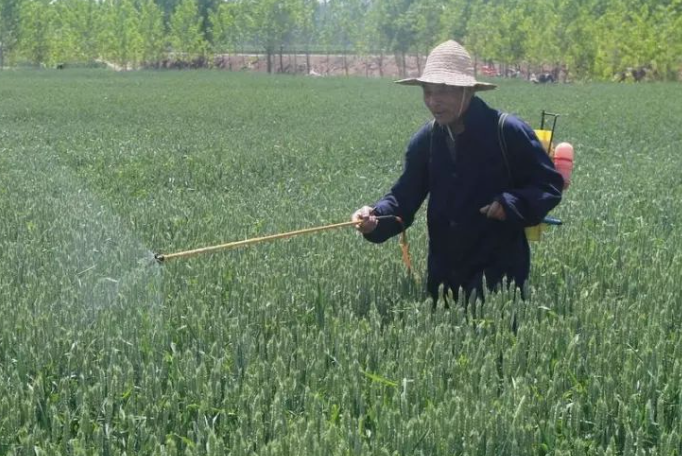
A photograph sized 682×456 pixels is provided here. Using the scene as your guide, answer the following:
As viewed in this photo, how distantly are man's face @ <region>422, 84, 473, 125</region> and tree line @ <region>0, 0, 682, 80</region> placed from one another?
191 feet

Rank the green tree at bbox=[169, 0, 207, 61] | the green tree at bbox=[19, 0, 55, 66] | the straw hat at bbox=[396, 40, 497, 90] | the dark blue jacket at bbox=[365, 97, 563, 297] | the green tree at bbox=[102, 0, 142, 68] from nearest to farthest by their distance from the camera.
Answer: the straw hat at bbox=[396, 40, 497, 90] < the dark blue jacket at bbox=[365, 97, 563, 297] < the green tree at bbox=[19, 0, 55, 66] < the green tree at bbox=[102, 0, 142, 68] < the green tree at bbox=[169, 0, 207, 61]

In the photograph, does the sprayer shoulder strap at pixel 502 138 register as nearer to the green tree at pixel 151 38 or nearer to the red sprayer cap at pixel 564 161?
the red sprayer cap at pixel 564 161

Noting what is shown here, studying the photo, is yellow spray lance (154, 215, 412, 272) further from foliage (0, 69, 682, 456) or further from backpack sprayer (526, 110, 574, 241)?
backpack sprayer (526, 110, 574, 241)

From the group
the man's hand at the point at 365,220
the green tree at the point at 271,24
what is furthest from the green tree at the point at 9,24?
the man's hand at the point at 365,220

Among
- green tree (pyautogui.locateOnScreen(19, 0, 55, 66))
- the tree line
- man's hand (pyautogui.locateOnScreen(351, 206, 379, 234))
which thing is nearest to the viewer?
man's hand (pyautogui.locateOnScreen(351, 206, 379, 234))

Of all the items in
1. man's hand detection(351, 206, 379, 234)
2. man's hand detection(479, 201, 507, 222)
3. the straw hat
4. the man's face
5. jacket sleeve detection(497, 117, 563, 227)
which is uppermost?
the straw hat

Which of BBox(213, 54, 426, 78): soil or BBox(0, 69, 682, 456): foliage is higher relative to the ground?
BBox(0, 69, 682, 456): foliage

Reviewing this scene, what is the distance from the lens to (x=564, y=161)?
16.3 ft

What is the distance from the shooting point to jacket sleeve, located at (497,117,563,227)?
4594 mm

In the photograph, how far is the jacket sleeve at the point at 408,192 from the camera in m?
4.97

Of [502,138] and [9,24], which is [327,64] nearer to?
[9,24]

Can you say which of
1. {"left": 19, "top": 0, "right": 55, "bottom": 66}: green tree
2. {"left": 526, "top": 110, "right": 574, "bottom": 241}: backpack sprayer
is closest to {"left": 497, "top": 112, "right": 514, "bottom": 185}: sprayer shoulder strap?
{"left": 526, "top": 110, "right": 574, "bottom": 241}: backpack sprayer

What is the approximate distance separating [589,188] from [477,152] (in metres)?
6.64

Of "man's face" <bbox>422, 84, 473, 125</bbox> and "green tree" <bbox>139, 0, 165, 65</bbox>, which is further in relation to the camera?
"green tree" <bbox>139, 0, 165, 65</bbox>
